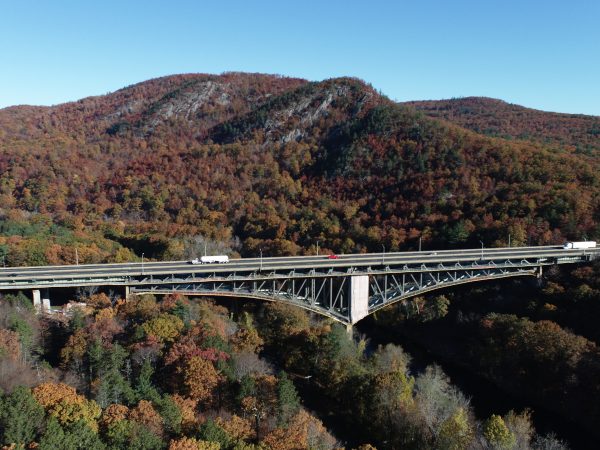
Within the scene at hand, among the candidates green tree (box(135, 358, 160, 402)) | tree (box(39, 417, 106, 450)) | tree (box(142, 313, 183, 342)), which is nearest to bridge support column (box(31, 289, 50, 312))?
tree (box(142, 313, 183, 342))

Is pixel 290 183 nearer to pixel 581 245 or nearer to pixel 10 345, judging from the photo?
pixel 581 245

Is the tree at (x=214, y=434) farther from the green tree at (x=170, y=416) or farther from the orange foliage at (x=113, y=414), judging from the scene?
the orange foliage at (x=113, y=414)

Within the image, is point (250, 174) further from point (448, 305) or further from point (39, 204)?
point (448, 305)

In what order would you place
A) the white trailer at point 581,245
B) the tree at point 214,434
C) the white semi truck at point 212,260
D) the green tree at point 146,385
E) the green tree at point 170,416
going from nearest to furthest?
the tree at point 214,434
the green tree at point 170,416
the green tree at point 146,385
the white semi truck at point 212,260
the white trailer at point 581,245

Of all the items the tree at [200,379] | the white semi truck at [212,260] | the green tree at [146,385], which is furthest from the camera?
the white semi truck at [212,260]

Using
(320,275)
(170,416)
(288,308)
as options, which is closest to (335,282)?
(320,275)

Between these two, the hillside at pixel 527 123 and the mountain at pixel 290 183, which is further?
the hillside at pixel 527 123

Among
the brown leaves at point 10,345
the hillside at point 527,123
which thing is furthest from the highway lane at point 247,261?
the hillside at point 527,123

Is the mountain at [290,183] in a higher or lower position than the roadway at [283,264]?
higher

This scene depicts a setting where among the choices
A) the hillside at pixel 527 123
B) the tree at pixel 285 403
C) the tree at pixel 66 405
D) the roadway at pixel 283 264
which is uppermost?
the hillside at pixel 527 123
